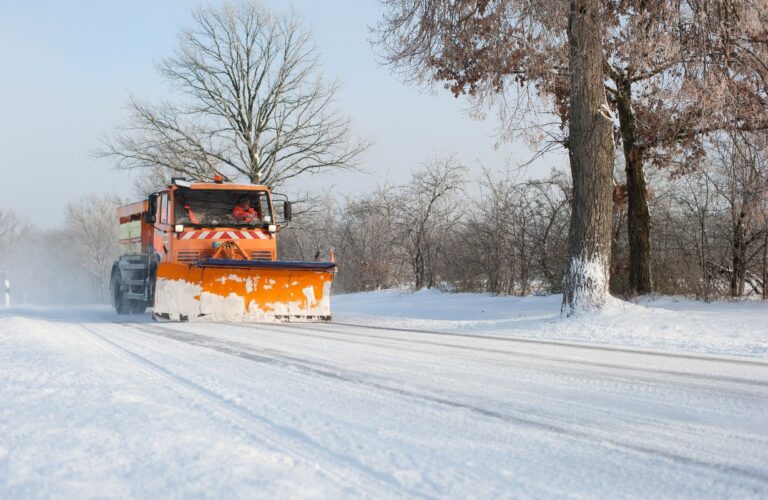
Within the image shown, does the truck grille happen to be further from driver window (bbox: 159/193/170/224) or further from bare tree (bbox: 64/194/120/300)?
bare tree (bbox: 64/194/120/300)

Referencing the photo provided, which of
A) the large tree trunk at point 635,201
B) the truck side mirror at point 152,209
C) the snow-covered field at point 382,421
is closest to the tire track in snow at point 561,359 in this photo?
the snow-covered field at point 382,421

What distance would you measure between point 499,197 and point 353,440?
17.9m

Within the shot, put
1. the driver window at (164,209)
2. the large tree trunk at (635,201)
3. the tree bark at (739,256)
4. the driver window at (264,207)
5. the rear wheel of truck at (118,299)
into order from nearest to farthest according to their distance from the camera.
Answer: the driver window at (164,209) < the driver window at (264,207) < the large tree trunk at (635,201) < the rear wheel of truck at (118,299) < the tree bark at (739,256)

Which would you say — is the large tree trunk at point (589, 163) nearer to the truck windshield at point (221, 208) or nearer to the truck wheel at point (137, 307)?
the truck windshield at point (221, 208)

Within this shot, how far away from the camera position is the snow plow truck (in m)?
11.4

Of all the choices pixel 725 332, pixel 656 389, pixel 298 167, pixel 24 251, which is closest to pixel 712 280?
pixel 725 332

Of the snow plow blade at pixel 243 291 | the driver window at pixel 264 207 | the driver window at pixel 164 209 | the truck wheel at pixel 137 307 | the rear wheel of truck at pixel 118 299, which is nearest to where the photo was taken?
the snow plow blade at pixel 243 291

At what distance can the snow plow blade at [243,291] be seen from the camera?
11344 mm

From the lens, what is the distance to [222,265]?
11109mm

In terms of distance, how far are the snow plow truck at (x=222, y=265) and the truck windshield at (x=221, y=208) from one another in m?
0.02

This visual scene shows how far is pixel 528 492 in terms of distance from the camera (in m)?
2.24

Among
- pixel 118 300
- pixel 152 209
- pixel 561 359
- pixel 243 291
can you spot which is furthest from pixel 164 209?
pixel 561 359

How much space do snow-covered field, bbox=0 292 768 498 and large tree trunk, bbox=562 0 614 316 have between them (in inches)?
135

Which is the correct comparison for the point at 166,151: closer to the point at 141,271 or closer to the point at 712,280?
the point at 141,271
